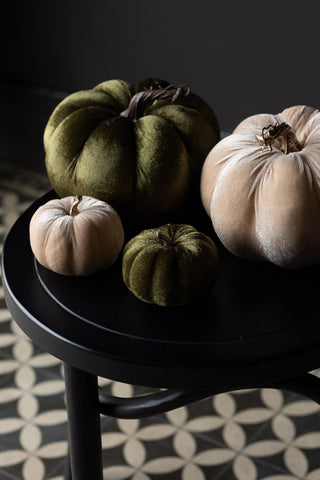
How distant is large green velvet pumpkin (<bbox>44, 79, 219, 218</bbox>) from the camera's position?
75 centimetres

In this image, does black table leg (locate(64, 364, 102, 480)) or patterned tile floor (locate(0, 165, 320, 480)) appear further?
patterned tile floor (locate(0, 165, 320, 480))

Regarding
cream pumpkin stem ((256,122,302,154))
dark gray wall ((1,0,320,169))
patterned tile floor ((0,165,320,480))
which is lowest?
patterned tile floor ((0,165,320,480))

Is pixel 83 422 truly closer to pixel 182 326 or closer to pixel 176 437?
pixel 182 326

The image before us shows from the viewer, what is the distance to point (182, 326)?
64cm

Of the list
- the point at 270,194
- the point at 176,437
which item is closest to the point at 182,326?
the point at 270,194

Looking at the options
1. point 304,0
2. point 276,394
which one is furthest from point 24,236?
point 304,0

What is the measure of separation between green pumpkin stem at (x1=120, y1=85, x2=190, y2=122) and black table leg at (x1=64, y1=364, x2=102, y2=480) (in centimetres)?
31

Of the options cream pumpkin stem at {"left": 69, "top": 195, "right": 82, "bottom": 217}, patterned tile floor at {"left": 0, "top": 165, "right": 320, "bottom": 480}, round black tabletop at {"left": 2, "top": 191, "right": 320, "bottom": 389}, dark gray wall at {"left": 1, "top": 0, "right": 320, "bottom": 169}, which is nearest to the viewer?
round black tabletop at {"left": 2, "top": 191, "right": 320, "bottom": 389}

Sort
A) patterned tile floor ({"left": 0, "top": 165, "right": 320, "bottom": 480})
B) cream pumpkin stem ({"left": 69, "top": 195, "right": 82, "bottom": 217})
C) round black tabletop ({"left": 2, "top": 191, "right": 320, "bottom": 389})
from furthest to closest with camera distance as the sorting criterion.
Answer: patterned tile floor ({"left": 0, "top": 165, "right": 320, "bottom": 480})
cream pumpkin stem ({"left": 69, "top": 195, "right": 82, "bottom": 217})
round black tabletop ({"left": 2, "top": 191, "right": 320, "bottom": 389})

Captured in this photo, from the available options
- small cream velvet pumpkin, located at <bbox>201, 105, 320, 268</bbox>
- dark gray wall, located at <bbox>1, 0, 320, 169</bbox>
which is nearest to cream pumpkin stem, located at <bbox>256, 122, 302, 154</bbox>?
small cream velvet pumpkin, located at <bbox>201, 105, 320, 268</bbox>

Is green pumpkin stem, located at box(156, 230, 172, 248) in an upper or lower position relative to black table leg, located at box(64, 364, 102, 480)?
upper

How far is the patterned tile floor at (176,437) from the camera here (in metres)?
1.08

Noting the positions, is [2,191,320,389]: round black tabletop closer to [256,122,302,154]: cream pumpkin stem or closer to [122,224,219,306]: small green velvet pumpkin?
[122,224,219,306]: small green velvet pumpkin

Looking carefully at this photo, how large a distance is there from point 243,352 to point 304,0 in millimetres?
1158
